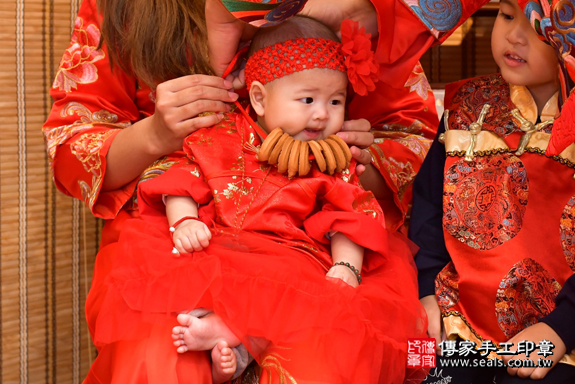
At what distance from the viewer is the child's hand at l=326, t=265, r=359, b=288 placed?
1.21 meters

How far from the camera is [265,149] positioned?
1.28 meters

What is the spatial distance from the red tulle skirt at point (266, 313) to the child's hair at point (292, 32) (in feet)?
1.42

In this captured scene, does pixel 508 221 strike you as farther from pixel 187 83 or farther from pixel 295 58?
pixel 187 83

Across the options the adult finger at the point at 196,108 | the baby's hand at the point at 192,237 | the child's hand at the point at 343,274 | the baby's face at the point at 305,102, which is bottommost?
the child's hand at the point at 343,274

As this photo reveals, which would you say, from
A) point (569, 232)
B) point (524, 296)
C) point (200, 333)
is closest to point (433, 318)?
point (524, 296)

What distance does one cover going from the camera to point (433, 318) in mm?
1351

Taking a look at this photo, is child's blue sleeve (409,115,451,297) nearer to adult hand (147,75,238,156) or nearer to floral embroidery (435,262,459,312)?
floral embroidery (435,262,459,312)

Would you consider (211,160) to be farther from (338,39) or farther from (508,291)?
(508,291)

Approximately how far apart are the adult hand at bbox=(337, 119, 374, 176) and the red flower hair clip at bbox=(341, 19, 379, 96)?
0.11 meters

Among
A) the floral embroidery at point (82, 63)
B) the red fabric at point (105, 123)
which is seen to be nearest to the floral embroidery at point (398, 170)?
the red fabric at point (105, 123)

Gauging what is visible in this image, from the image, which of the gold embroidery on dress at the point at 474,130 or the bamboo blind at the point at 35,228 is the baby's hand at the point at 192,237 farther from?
the bamboo blind at the point at 35,228

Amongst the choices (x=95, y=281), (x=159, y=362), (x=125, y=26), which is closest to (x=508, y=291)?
(x=159, y=362)

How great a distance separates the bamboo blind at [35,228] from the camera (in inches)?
70.0

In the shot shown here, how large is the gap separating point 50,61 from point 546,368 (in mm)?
1471
